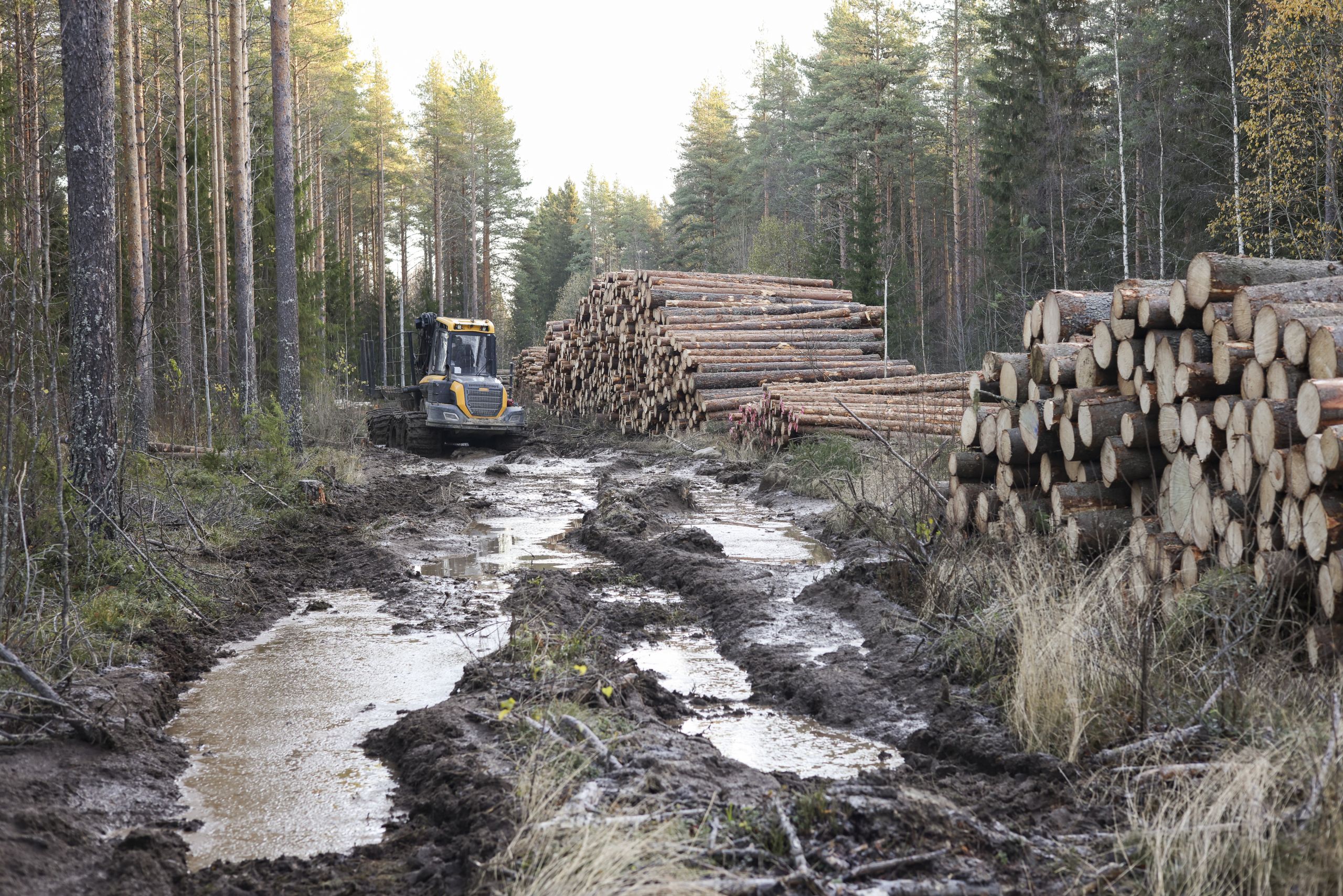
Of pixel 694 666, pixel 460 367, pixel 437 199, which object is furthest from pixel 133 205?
pixel 437 199

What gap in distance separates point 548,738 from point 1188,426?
153 inches

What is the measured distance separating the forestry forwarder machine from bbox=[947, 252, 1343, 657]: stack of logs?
1466cm

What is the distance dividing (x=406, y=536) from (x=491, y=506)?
8.40 feet

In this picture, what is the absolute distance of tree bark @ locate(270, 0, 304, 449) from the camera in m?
15.4

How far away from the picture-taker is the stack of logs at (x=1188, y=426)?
15.6 ft

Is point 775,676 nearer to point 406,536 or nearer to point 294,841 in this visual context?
point 294,841

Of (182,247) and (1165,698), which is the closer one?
(1165,698)

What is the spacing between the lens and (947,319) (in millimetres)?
38500

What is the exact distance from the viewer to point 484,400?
20.9m

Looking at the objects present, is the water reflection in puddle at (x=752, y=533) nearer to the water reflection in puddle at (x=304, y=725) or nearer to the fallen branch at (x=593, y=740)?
the water reflection in puddle at (x=304, y=725)

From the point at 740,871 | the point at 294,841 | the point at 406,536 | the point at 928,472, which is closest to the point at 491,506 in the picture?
the point at 406,536

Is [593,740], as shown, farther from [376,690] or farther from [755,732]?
[376,690]

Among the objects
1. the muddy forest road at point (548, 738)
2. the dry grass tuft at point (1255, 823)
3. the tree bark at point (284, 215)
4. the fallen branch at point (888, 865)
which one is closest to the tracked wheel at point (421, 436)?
the tree bark at point (284, 215)

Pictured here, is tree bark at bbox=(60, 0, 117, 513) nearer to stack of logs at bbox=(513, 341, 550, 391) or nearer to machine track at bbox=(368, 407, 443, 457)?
machine track at bbox=(368, 407, 443, 457)
